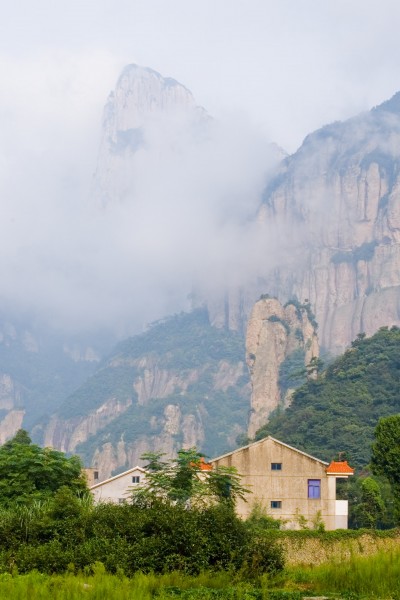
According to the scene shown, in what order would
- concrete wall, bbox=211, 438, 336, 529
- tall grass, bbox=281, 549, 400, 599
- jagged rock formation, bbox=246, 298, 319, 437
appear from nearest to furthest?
tall grass, bbox=281, 549, 400, 599 → concrete wall, bbox=211, 438, 336, 529 → jagged rock formation, bbox=246, 298, 319, 437

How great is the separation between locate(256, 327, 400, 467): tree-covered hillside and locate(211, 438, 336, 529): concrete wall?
100 ft

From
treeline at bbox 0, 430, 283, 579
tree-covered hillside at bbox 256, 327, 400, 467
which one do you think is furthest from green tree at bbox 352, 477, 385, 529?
treeline at bbox 0, 430, 283, 579

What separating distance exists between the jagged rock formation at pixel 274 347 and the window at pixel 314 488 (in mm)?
108024

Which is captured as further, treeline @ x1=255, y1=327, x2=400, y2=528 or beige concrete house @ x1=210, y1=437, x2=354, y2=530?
treeline @ x1=255, y1=327, x2=400, y2=528

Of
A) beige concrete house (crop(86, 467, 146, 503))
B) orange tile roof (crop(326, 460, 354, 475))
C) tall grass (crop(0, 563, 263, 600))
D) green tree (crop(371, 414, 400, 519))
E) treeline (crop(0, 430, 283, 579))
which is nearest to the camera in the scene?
tall grass (crop(0, 563, 263, 600))

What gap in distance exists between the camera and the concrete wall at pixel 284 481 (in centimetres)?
5806

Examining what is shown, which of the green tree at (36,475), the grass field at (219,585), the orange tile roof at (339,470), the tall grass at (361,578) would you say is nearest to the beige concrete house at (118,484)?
the orange tile roof at (339,470)

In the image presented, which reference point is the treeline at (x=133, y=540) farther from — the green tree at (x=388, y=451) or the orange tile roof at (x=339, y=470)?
the orange tile roof at (x=339, y=470)

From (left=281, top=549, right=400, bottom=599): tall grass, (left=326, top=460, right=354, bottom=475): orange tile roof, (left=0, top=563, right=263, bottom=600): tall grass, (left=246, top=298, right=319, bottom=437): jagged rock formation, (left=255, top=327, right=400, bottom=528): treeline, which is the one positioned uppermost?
(left=246, top=298, right=319, bottom=437): jagged rock formation

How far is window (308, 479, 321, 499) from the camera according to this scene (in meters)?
58.7

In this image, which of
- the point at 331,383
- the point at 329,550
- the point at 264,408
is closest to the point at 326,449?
the point at 331,383

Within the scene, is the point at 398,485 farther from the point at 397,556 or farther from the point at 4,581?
the point at 4,581

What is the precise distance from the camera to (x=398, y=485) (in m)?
51.2

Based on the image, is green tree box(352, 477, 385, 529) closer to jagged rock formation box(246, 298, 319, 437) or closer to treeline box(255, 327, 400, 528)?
treeline box(255, 327, 400, 528)
